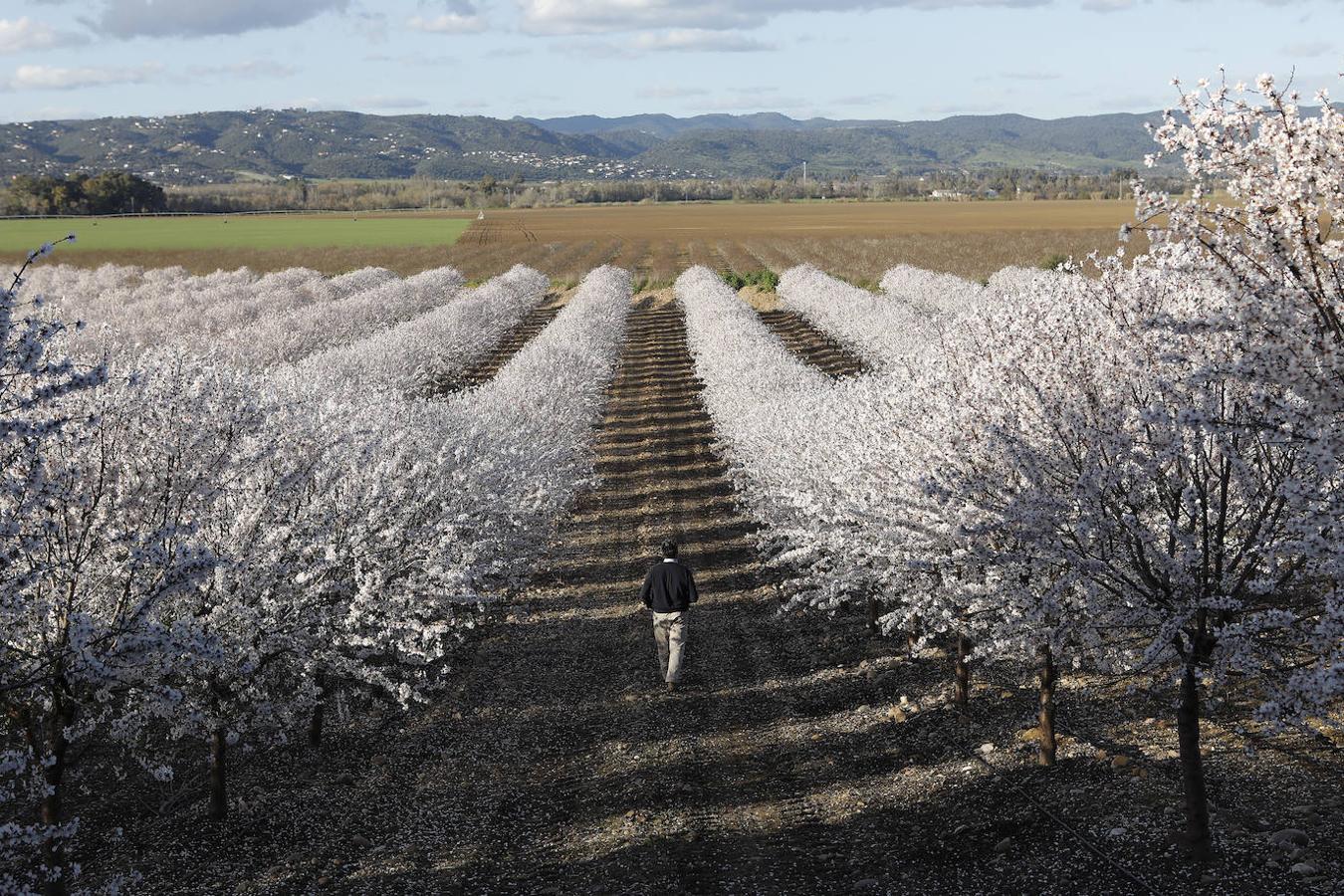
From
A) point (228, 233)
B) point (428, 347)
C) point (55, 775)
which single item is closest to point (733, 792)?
point (55, 775)

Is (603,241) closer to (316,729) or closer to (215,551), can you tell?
(316,729)

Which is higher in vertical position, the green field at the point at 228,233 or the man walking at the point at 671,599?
the green field at the point at 228,233

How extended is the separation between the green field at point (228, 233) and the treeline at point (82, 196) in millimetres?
A: 5223

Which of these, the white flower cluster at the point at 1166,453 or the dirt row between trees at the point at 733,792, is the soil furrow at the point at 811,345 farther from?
the white flower cluster at the point at 1166,453

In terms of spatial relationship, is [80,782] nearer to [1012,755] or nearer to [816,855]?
[816,855]

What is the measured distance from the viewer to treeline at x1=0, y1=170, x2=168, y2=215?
140 metres

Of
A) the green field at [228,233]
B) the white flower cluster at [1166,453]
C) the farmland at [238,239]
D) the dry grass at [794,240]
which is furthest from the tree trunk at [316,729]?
the green field at [228,233]

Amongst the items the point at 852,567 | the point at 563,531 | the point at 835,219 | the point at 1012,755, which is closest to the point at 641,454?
the point at 563,531

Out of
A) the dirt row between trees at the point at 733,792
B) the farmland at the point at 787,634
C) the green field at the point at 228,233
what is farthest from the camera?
the green field at the point at 228,233

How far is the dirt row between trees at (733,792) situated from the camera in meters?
11.1

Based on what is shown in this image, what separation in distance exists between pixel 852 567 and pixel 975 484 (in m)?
4.28

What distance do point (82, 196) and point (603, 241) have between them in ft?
232

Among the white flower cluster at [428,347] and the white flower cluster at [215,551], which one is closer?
the white flower cluster at [215,551]

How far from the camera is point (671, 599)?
16.4 metres
